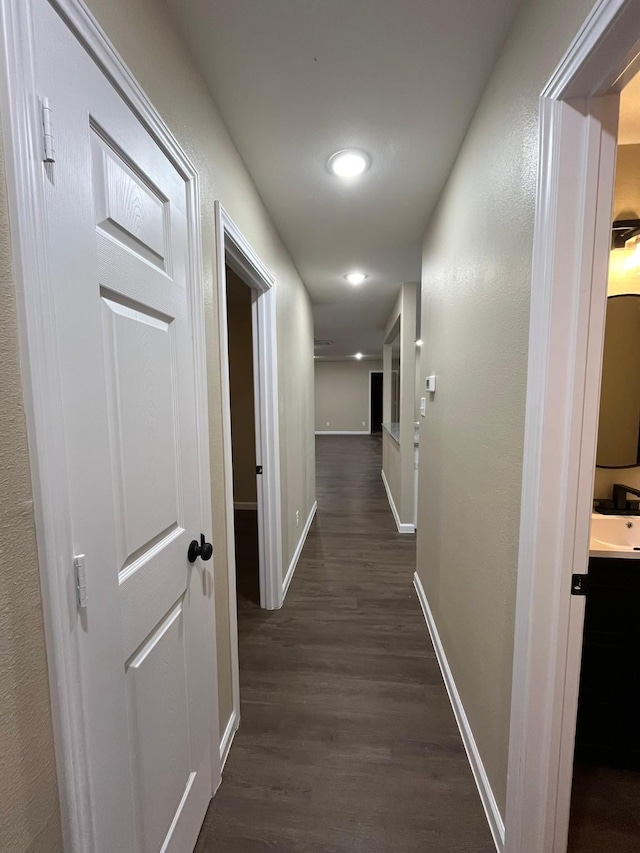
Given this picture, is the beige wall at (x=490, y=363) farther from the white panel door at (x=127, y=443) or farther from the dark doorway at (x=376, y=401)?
the dark doorway at (x=376, y=401)

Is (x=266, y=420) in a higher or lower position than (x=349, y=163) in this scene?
lower

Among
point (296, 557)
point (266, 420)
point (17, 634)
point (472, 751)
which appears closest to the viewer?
point (17, 634)

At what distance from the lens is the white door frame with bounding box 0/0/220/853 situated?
55 cm

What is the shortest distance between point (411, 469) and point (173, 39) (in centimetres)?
337

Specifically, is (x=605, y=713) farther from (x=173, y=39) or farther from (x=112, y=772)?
(x=173, y=39)

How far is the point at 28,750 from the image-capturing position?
588mm

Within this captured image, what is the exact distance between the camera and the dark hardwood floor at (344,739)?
3.94ft

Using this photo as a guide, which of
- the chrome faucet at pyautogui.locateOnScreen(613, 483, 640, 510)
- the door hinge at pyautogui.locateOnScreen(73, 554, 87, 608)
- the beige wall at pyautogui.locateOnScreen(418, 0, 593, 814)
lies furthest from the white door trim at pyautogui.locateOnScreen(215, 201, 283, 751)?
the chrome faucet at pyautogui.locateOnScreen(613, 483, 640, 510)

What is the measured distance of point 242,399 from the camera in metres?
4.79

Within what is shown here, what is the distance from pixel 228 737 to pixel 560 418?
171cm

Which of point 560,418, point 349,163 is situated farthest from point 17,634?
Answer: point 349,163

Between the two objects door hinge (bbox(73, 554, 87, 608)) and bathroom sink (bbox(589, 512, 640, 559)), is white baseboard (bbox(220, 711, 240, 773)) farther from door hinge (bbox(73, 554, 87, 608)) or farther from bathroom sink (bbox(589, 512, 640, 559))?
bathroom sink (bbox(589, 512, 640, 559))

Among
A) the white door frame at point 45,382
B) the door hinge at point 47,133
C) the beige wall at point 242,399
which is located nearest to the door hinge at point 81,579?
the white door frame at point 45,382

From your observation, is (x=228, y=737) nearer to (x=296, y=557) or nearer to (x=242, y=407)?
(x=296, y=557)
